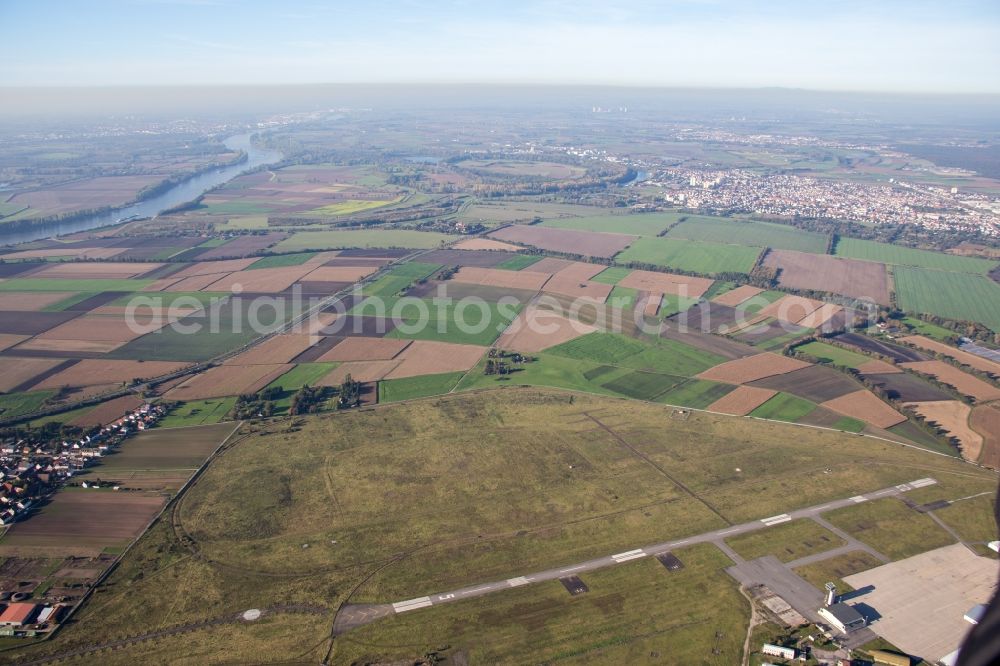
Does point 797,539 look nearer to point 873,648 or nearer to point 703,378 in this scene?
point 873,648

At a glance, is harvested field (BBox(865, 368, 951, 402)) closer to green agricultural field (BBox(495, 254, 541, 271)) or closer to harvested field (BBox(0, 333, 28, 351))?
green agricultural field (BBox(495, 254, 541, 271))

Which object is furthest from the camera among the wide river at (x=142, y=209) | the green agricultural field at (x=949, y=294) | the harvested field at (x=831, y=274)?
the wide river at (x=142, y=209)

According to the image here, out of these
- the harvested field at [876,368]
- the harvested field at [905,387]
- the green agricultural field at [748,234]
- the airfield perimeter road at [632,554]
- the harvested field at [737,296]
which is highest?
the green agricultural field at [748,234]

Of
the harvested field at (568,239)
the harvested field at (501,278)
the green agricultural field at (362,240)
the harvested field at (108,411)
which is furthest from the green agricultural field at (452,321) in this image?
the green agricultural field at (362,240)

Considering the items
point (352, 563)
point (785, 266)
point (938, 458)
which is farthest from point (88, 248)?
point (938, 458)

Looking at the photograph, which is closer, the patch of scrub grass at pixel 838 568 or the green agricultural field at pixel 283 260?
the patch of scrub grass at pixel 838 568

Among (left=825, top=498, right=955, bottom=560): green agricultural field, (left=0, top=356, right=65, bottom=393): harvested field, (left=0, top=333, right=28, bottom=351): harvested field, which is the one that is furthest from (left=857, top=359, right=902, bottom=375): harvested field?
(left=0, top=333, right=28, bottom=351): harvested field

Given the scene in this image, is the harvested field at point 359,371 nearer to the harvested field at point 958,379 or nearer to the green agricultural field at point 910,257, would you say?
the harvested field at point 958,379
